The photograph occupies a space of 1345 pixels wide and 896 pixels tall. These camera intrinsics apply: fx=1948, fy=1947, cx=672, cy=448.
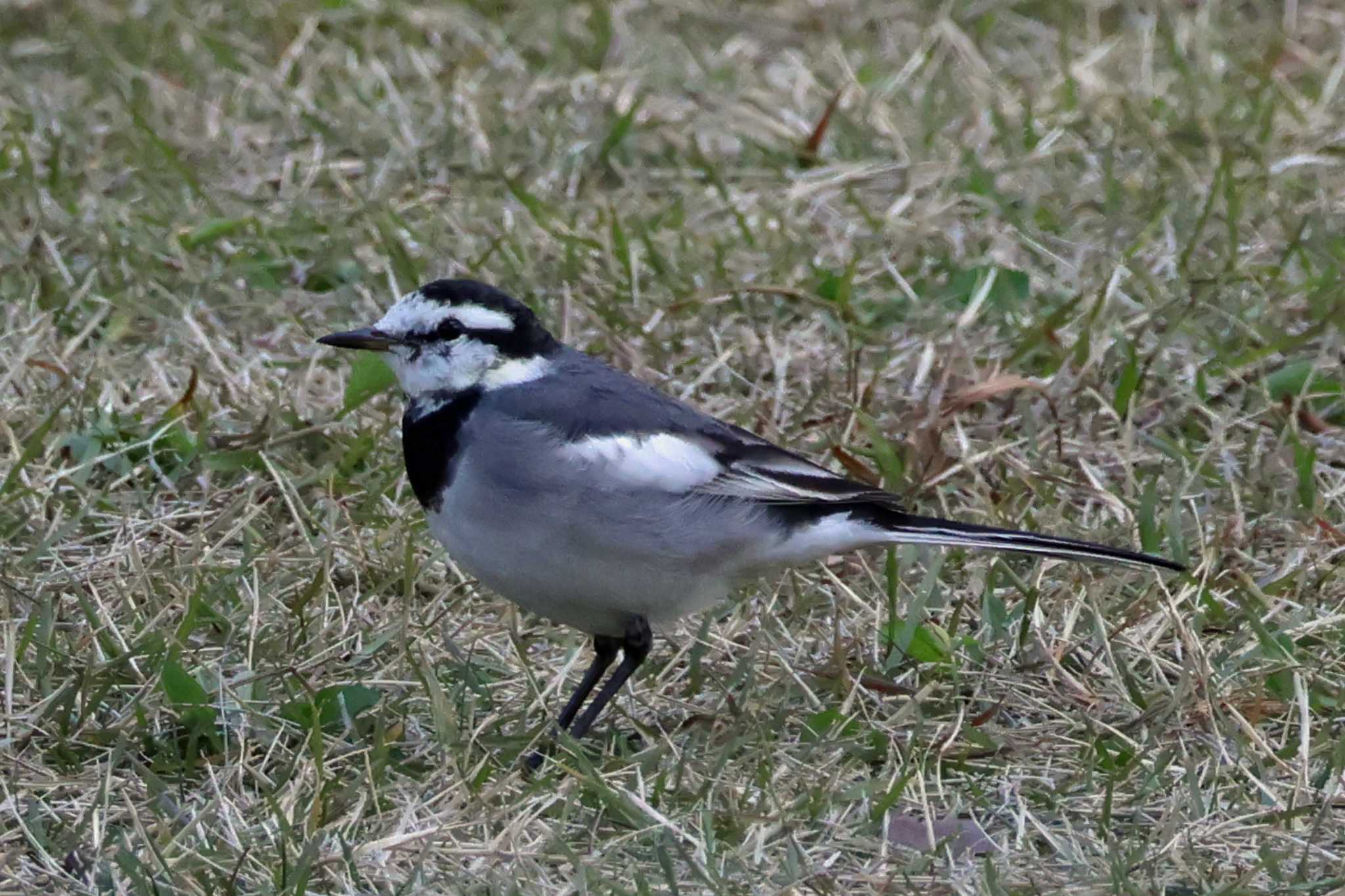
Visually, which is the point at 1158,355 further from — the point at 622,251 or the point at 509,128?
the point at 509,128

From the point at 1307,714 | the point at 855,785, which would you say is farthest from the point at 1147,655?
the point at 855,785

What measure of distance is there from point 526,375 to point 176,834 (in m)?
1.39

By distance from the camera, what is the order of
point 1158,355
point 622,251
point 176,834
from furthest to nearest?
point 622,251
point 1158,355
point 176,834

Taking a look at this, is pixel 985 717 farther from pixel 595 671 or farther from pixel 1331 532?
pixel 1331 532

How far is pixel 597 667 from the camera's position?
457 centimetres

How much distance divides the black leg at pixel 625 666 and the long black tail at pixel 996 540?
1.97 feet

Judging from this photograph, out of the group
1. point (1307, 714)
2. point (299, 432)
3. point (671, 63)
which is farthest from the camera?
point (671, 63)

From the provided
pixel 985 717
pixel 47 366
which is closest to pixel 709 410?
pixel 985 717

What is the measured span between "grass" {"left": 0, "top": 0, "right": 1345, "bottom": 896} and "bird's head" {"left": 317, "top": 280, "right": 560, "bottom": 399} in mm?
553

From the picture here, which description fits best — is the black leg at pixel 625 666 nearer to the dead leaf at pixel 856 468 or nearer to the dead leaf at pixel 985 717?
the dead leaf at pixel 985 717

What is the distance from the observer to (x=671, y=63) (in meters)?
8.38

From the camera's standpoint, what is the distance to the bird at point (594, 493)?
14.0 feet

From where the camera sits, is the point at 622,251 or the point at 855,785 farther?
the point at 622,251

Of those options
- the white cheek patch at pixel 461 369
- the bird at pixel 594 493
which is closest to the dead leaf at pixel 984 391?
the bird at pixel 594 493
